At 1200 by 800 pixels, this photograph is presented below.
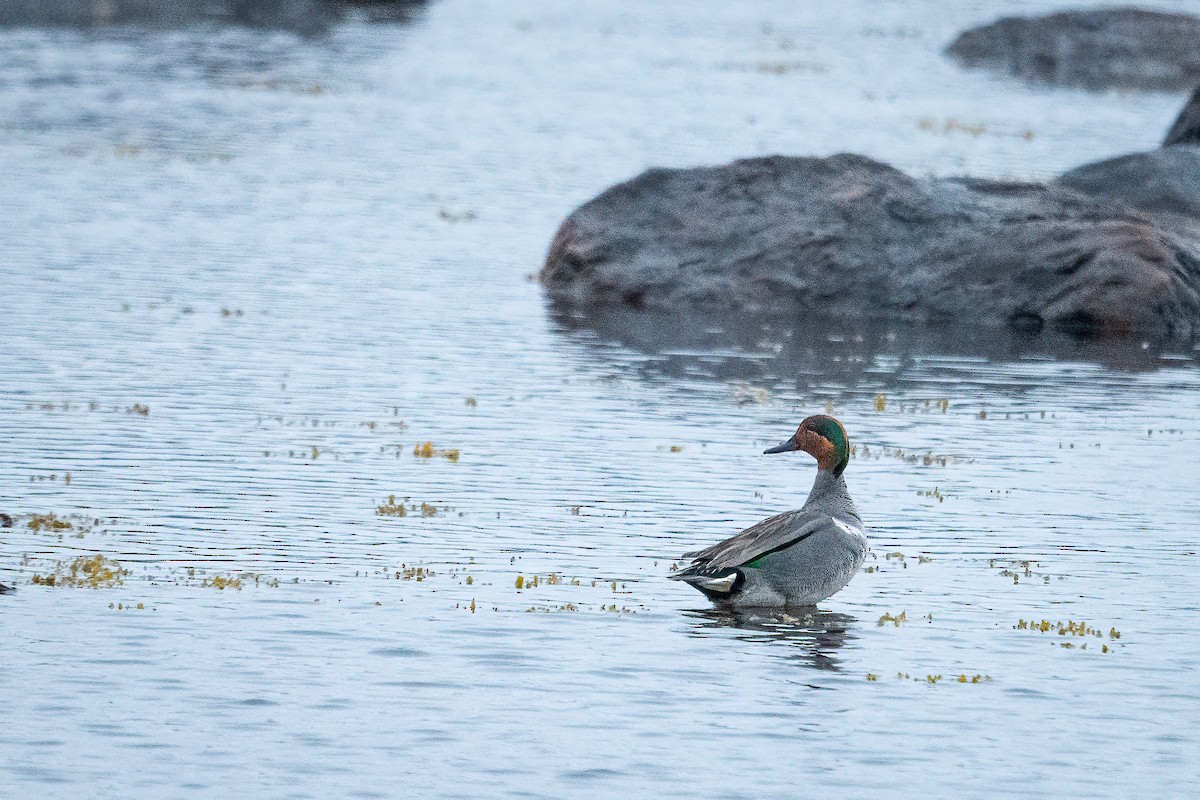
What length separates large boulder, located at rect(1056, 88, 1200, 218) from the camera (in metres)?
35.7

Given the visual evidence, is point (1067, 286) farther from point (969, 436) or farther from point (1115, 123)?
point (1115, 123)

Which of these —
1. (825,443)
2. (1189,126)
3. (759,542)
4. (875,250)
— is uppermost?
(1189,126)

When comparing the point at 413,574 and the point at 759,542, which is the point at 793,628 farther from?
the point at 413,574

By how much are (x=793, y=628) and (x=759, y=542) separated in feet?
2.30

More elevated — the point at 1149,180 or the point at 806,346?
the point at 1149,180

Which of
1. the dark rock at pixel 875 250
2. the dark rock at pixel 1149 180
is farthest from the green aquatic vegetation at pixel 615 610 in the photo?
the dark rock at pixel 1149 180

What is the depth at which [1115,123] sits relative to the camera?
218 feet

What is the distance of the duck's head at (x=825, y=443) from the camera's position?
16.5 metres

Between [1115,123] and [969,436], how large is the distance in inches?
1786

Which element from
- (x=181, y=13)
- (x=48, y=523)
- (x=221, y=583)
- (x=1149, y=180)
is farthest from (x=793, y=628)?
(x=181, y=13)

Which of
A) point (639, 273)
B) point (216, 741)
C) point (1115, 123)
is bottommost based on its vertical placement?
point (216, 741)

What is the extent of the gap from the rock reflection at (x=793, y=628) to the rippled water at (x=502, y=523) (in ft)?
0.16

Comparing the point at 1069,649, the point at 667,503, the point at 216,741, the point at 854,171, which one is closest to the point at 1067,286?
the point at 854,171

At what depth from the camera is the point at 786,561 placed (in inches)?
618
